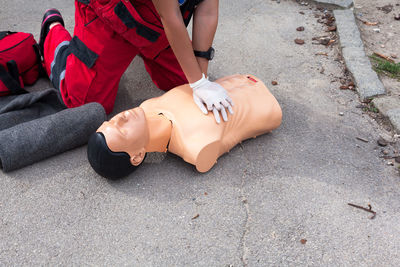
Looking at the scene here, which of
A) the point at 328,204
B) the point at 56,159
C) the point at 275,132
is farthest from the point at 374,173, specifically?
the point at 56,159

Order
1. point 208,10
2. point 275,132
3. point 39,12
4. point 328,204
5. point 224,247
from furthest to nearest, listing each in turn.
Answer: point 39,12 → point 275,132 → point 208,10 → point 328,204 → point 224,247

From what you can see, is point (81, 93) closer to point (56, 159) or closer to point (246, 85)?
point (56, 159)

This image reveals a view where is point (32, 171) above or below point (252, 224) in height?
above

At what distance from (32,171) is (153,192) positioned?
2.09 feet

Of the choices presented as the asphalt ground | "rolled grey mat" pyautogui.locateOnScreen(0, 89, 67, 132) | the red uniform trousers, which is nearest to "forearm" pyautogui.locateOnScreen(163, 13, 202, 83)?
the red uniform trousers

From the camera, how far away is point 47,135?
6.16ft

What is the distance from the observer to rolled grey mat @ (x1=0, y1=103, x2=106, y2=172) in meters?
1.80

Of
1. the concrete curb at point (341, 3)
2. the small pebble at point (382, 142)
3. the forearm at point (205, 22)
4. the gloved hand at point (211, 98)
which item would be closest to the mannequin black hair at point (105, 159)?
the gloved hand at point (211, 98)

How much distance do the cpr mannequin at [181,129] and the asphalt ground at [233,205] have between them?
119 mm

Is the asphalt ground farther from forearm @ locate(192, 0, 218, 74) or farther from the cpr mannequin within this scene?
forearm @ locate(192, 0, 218, 74)

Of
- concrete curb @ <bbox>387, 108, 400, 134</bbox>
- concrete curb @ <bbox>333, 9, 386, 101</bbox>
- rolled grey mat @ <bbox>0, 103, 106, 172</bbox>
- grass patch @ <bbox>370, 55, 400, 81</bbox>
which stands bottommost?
grass patch @ <bbox>370, 55, 400, 81</bbox>

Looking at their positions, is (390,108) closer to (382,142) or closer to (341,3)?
(382,142)

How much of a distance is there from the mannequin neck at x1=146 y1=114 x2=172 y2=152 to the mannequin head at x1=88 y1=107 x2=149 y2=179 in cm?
4

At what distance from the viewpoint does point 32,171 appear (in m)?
1.89
